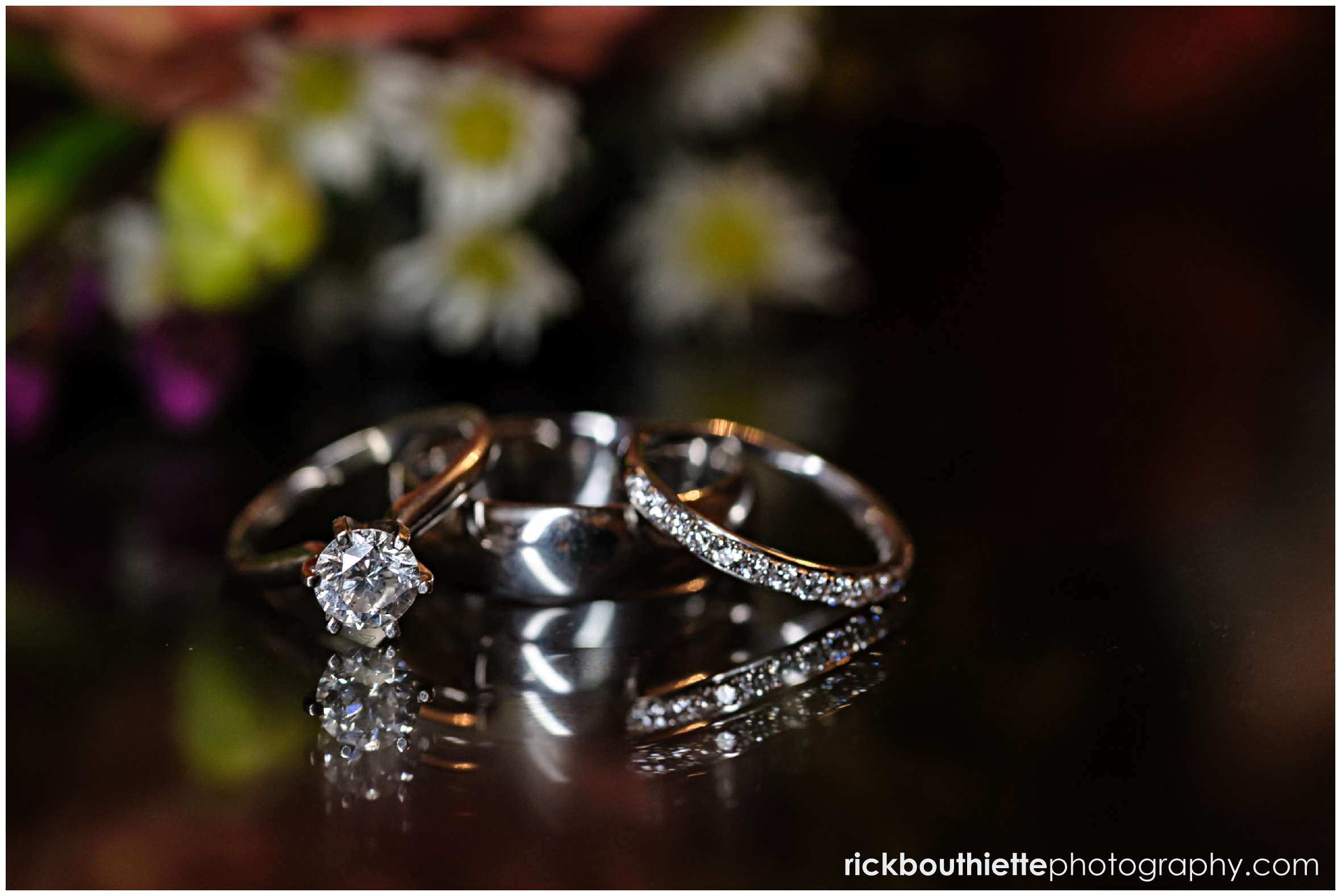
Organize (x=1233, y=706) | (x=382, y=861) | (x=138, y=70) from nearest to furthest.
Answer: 1. (x=382, y=861)
2. (x=1233, y=706)
3. (x=138, y=70)

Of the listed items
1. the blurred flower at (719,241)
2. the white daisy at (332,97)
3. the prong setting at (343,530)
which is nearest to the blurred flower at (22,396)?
the white daisy at (332,97)

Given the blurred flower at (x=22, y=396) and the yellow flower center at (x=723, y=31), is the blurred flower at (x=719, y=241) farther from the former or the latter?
the blurred flower at (x=22, y=396)

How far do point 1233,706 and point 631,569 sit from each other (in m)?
0.27

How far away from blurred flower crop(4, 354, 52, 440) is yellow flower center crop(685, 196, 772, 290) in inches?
20.6

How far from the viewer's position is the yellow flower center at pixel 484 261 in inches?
36.0

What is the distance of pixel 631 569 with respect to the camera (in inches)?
23.0

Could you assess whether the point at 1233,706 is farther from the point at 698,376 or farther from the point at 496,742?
the point at 698,376

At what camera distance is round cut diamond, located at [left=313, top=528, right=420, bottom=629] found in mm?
511

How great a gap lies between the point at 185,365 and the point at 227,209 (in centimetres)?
12

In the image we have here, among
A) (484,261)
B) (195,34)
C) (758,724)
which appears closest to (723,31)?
(484,261)

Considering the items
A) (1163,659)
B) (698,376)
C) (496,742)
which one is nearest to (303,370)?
(698,376)

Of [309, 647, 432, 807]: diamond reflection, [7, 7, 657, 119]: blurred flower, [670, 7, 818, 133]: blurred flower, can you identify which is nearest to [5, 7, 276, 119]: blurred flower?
[7, 7, 657, 119]: blurred flower

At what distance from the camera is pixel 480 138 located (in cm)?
88

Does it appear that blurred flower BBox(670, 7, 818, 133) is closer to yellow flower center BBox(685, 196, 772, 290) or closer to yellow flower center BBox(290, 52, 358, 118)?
yellow flower center BBox(685, 196, 772, 290)
